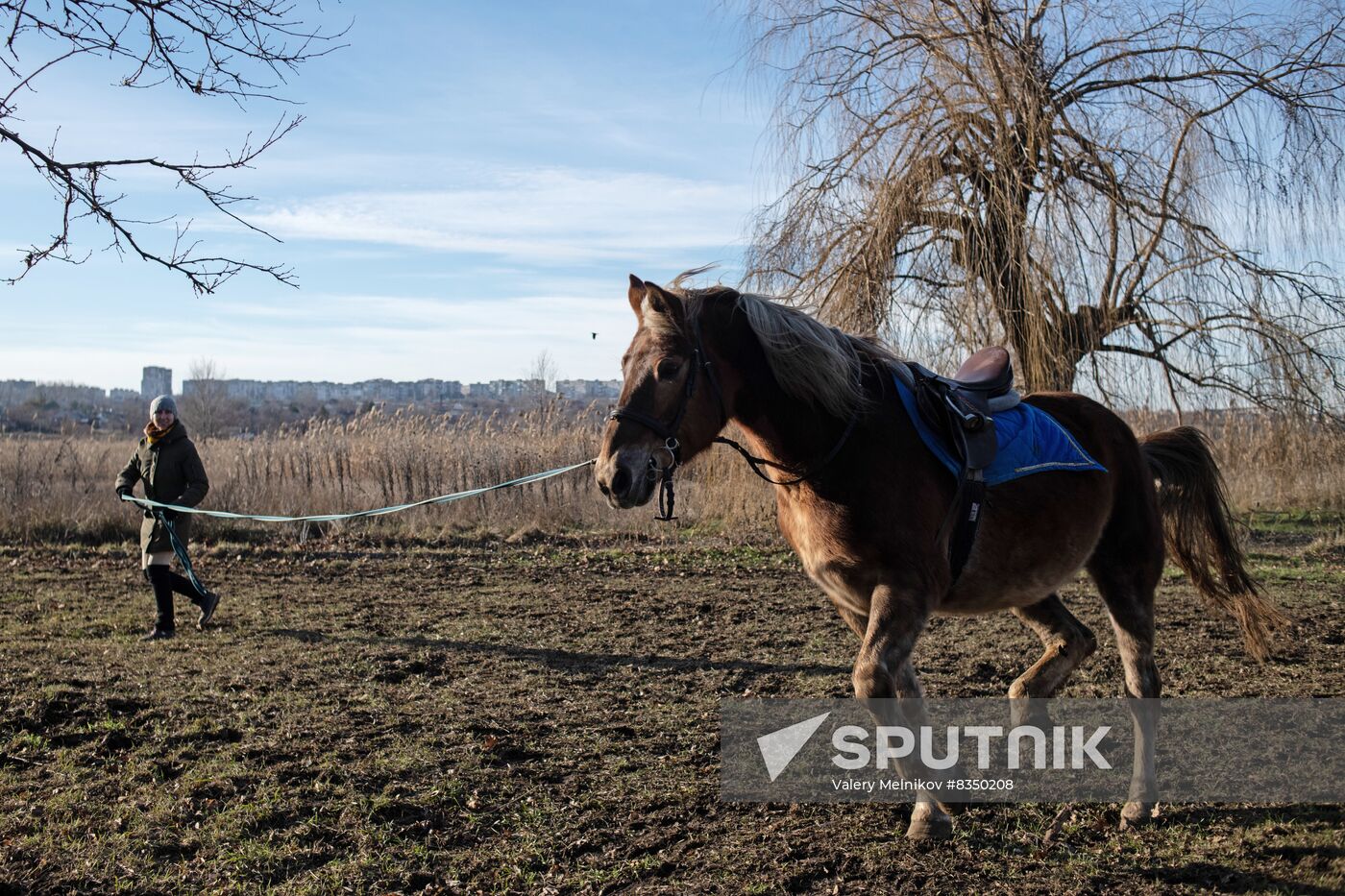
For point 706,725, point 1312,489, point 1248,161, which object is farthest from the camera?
point 1312,489

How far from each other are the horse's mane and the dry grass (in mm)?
7574

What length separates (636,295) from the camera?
13.4ft

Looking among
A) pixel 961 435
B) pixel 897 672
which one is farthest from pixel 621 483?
pixel 961 435

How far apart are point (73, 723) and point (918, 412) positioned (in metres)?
4.86

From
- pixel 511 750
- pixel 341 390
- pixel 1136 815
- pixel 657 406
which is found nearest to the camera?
pixel 657 406

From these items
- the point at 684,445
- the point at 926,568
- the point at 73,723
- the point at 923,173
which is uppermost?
the point at 923,173

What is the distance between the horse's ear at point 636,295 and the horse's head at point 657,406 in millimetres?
23

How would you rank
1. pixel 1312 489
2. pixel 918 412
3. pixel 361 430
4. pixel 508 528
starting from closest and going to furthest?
pixel 918 412 → pixel 1312 489 → pixel 508 528 → pixel 361 430

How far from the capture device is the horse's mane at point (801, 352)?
3926 mm

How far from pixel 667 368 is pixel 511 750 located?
2.31 m

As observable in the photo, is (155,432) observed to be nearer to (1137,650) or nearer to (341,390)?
(1137,650)

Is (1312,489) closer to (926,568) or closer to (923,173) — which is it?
(923,173)

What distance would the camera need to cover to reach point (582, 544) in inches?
535

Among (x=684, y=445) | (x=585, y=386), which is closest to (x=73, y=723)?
(x=684, y=445)
